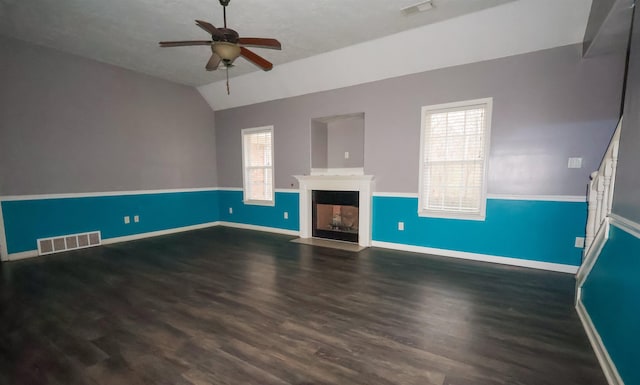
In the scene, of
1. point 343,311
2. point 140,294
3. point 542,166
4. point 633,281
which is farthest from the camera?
point 542,166

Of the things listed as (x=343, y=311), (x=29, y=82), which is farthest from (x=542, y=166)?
(x=29, y=82)

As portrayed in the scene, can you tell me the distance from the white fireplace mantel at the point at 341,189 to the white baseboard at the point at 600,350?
8.39 feet

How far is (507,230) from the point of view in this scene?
130 inches

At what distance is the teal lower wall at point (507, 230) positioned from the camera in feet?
9.91

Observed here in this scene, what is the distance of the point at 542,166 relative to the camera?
309cm

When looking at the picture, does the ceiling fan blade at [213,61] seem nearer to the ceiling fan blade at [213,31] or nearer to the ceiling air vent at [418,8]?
the ceiling fan blade at [213,31]

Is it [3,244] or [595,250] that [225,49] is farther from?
Result: [3,244]

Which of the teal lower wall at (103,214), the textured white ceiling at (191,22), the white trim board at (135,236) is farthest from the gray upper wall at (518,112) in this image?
the white trim board at (135,236)

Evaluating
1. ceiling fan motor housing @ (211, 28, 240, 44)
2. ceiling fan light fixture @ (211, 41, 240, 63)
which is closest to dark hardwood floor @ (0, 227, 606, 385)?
ceiling fan light fixture @ (211, 41, 240, 63)

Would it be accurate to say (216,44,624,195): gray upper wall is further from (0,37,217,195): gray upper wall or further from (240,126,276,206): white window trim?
(0,37,217,195): gray upper wall

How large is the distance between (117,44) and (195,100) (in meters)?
1.95

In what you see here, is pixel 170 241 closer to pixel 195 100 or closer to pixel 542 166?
pixel 195 100

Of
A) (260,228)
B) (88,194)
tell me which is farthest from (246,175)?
(88,194)

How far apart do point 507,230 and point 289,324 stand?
2950mm
